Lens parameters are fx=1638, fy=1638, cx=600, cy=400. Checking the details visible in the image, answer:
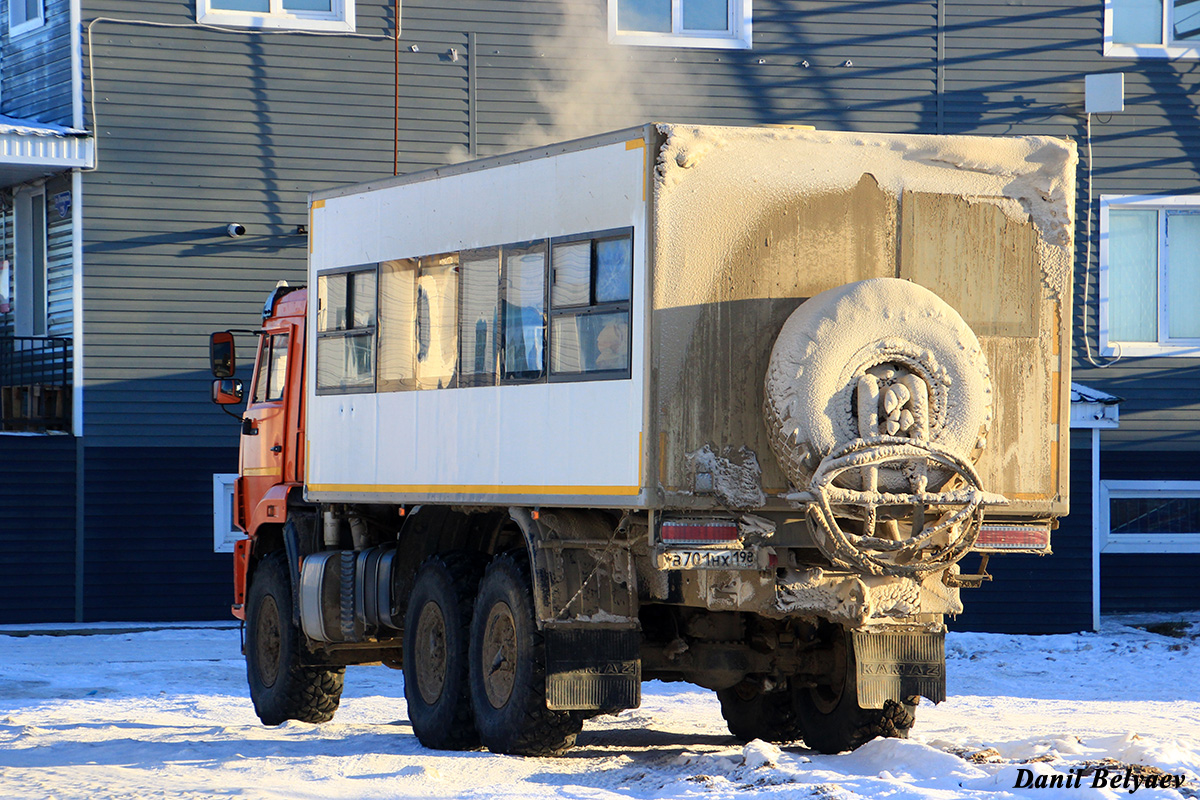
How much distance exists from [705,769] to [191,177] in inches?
466

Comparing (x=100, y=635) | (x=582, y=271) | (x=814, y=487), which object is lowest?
(x=100, y=635)

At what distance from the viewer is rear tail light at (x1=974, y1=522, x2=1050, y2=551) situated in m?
9.23

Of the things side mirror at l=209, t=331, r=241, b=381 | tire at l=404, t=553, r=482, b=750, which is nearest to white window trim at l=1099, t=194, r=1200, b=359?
side mirror at l=209, t=331, r=241, b=381

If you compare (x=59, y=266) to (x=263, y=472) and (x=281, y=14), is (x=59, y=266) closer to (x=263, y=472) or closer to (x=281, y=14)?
(x=281, y=14)

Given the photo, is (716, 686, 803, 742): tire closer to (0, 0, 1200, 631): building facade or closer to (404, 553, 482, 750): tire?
(404, 553, 482, 750): tire

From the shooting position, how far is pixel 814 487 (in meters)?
8.35

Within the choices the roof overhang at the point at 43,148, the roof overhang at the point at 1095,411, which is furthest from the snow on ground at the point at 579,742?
the roof overhang at the point at 43,148

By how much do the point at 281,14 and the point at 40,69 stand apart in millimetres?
2873

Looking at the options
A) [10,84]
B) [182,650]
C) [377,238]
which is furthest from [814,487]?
[10,84]

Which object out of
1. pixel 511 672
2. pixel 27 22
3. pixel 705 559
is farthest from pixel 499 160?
pixel 27 22

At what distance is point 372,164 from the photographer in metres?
19.0

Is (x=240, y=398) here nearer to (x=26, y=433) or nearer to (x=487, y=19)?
(x=26, y=433)

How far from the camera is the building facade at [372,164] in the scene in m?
18.2

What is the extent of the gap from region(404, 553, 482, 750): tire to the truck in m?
0.02
